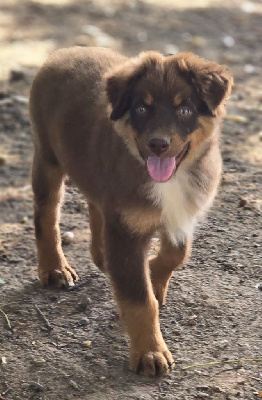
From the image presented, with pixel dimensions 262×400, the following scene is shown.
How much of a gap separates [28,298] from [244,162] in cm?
263

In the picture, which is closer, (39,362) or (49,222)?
(39,362)

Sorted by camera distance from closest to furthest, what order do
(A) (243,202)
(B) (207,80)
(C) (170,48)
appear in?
(B) (207,80)
(A) (243,202)
(C) (170,48)

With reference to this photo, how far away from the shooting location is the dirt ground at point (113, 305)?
4562mm

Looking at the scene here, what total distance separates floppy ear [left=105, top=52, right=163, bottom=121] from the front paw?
1342 mm

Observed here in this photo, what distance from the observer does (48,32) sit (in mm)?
10891

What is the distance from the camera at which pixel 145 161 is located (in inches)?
174

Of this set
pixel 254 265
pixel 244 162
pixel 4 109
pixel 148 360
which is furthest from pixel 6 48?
pixel 148 360

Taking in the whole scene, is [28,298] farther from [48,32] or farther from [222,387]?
[48,32]

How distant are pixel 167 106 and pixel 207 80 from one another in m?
0.29

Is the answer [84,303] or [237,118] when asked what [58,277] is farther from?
[237,118]

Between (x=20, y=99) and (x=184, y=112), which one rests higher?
(x=184, y=112)

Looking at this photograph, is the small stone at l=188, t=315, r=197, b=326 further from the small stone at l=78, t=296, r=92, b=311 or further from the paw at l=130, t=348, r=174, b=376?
the small stone at l=78, t=296, r=92, b=311

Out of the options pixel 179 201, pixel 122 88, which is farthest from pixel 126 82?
pixel 179 201

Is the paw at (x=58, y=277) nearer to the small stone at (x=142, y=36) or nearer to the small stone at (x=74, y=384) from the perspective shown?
the small stone at (x=74, y=384)
